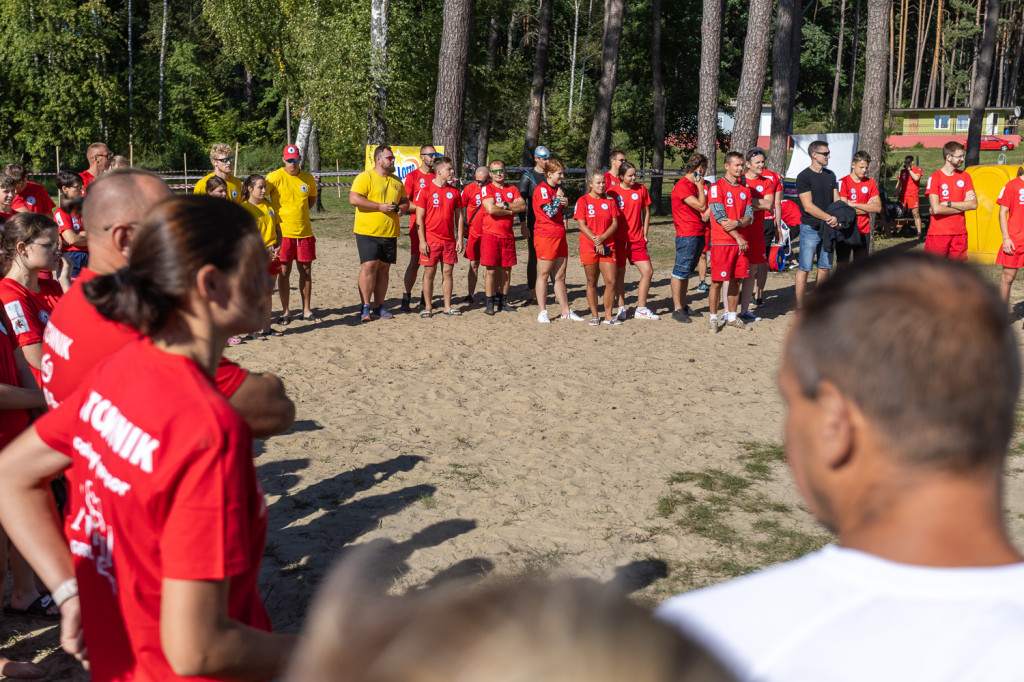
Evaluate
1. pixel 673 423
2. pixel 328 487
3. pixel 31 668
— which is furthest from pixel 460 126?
pixel 31 668

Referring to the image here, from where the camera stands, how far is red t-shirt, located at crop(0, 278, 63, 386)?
4305 mm

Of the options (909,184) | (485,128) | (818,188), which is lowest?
(818,188)

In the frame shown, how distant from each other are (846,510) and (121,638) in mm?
1544

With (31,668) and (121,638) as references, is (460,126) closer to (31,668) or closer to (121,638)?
(31,668)

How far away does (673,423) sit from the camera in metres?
7.76

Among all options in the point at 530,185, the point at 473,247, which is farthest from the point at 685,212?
the point at 473,247

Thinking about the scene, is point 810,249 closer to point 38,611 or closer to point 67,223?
point 67,223

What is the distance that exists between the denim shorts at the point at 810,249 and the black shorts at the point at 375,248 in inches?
209

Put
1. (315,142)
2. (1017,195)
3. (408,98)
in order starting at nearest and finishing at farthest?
(1017,195) < (408,98) < (315,142)

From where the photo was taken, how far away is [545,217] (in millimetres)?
11477

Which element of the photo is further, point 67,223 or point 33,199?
point 33,199

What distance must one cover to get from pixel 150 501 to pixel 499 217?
34.1 ft

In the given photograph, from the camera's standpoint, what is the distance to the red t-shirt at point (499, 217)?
38.7ft

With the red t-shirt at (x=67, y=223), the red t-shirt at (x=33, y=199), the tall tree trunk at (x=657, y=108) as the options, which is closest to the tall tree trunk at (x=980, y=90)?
the tall tree trunk at (x=657, y=108)
